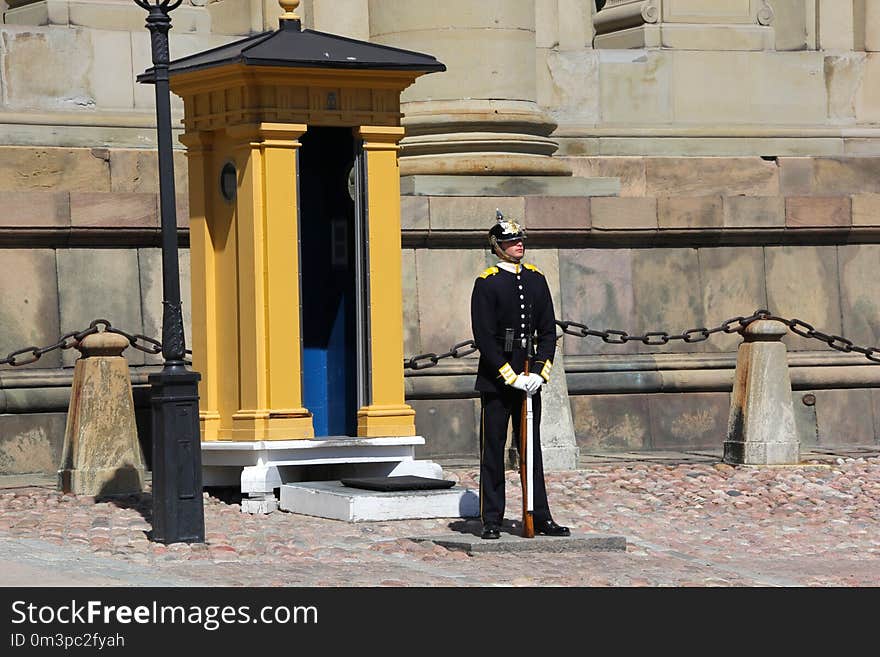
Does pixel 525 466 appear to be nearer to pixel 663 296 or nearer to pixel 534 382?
pixel 534 382

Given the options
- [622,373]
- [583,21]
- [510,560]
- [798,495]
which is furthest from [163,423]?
[583,21]

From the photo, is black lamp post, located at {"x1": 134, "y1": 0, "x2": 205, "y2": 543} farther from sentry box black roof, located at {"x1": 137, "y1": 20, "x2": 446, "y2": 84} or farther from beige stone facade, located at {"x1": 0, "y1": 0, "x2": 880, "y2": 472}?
beige stone facade, located at {"x1": 0, "y1": 0, "x2": 880, "y2": 472}

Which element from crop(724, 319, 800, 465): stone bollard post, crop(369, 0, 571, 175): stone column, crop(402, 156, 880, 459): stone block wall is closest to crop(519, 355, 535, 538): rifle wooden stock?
crop(724, 319, 800, 465): stone bollard post

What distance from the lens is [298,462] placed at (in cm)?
1452

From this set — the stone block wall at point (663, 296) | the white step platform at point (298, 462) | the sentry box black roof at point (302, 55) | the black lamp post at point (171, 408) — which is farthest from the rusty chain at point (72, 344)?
the black lamp post at point (171, 408)

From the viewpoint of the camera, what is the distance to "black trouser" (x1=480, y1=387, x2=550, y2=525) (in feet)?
42.2

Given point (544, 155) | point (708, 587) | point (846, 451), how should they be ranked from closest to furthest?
point (708, 587) → point (846, 451) → point (544, 155)

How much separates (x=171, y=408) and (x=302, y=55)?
8.52 feet

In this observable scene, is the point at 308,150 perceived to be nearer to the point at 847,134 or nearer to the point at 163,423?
the point at 163,423

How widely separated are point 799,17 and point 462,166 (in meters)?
4.33

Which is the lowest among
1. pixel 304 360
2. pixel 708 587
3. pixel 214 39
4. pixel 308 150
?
pixel 708 587

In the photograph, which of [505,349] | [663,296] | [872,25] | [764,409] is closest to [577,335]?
[764,409]

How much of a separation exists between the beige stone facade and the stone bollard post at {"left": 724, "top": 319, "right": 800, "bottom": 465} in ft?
5.36

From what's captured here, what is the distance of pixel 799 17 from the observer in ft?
70.0
